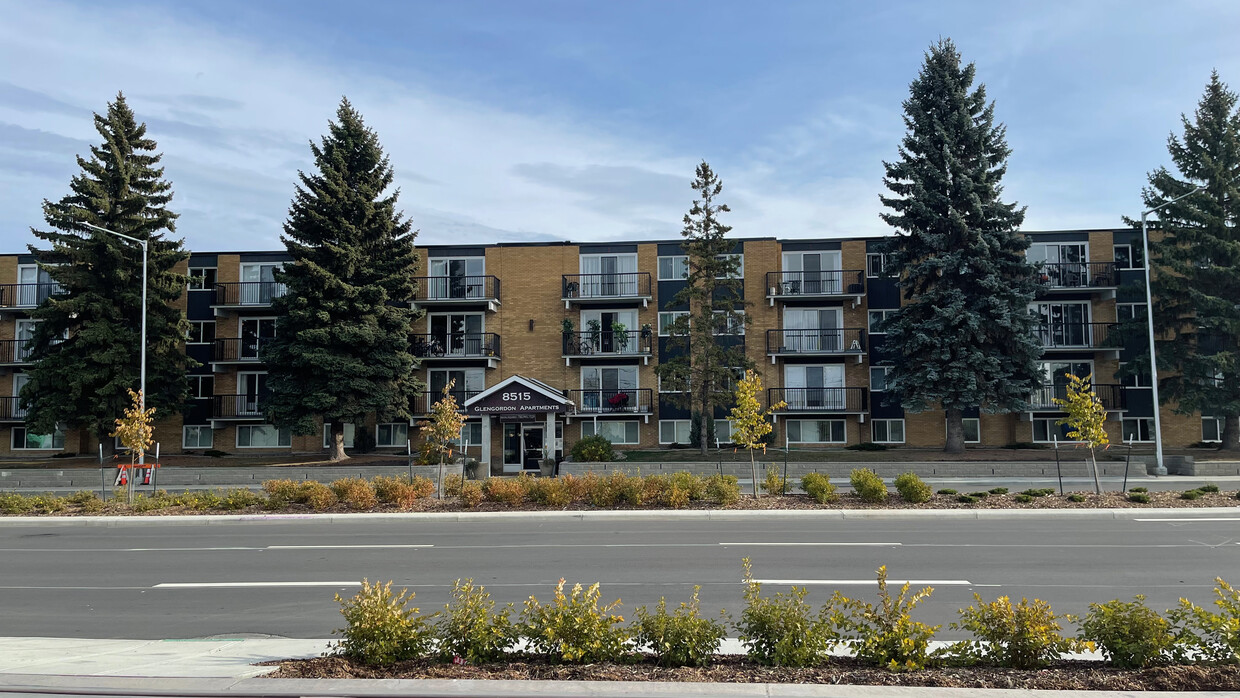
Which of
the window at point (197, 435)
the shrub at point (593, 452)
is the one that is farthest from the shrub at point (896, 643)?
the window at point (197, 435)

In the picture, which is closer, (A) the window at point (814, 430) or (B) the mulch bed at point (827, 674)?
(B) the mulch bed at point (827, 674)

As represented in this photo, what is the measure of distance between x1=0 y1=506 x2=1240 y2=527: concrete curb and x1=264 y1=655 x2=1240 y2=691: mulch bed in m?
12.1

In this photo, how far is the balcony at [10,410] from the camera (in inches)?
1547

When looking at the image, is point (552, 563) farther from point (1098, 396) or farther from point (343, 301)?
point (1098, 396)

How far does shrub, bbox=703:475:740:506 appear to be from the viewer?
2011cm

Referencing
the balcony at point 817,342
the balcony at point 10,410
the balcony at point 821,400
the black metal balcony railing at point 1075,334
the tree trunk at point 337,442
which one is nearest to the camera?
the tree trunk at point 337,442

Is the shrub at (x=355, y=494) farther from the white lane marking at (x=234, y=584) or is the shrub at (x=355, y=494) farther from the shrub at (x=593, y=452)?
the shrub at (x=593, y=452)

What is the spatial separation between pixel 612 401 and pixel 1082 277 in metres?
22.4

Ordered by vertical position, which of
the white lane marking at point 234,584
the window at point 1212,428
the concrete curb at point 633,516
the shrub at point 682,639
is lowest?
the concrete curb at point 633,516

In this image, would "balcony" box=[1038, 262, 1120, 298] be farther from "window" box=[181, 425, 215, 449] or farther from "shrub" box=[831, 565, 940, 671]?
"window" box=[181, 425, 215, 449]

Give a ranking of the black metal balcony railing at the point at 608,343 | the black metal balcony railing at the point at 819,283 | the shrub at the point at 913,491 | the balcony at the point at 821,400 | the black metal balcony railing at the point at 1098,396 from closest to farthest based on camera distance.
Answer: the shrub at the point at 913,491
the black metal balcony railing at the point at 1098,396
the balcony at the point at 821,400
the black metal balcony railing at the point at 819,283
the black metal balcony railing at the point at 608,343

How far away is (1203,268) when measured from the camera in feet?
113

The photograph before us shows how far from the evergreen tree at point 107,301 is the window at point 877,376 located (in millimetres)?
31261

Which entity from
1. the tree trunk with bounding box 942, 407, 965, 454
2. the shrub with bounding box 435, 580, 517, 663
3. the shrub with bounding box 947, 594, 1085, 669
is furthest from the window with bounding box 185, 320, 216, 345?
the shrub with bounding box 947, 594, 1085, 669
